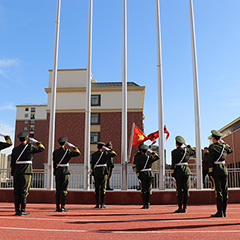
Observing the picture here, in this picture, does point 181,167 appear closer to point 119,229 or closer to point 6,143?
point 119,229

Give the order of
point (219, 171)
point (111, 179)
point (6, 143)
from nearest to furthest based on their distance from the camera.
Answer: point (219, 171) < point (6, 143) < point (111, 179)

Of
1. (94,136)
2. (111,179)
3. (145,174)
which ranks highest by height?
(94,136)

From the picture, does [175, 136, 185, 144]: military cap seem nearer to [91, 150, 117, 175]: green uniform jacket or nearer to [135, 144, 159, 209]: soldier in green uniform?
[135, 144, 159, 209]: soldier in green uniform

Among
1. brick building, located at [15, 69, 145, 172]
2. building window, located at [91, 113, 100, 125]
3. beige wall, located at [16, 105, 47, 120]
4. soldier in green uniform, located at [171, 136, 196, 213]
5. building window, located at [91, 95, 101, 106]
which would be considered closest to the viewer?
soldier in green uniform, located at [171, 136, 196, 213]

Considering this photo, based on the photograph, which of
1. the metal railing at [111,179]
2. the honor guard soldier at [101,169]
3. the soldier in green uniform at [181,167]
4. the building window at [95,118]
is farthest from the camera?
the building window at [95,118]

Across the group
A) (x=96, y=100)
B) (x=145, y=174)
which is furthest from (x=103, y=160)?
(x=96, y=100)

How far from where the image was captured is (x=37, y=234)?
4.75 m

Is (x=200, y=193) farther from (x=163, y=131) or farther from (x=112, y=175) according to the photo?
(x=112, y=175)

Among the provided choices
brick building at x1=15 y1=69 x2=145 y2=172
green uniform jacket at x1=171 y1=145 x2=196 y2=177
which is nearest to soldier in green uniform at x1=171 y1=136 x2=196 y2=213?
green uniform jacket at x1=171 y1=145 x2=196 y2=177

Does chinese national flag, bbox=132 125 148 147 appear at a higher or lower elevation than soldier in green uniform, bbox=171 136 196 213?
higher

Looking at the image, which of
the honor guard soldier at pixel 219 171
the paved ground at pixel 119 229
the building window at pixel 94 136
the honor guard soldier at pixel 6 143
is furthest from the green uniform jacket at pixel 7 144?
the building window at pixel 94 136

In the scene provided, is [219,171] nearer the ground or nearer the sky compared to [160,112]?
nearer the ground

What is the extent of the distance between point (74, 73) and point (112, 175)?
2462cm

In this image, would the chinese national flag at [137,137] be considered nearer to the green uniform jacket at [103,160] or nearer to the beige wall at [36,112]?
the green uniform jacket at [103,160]
